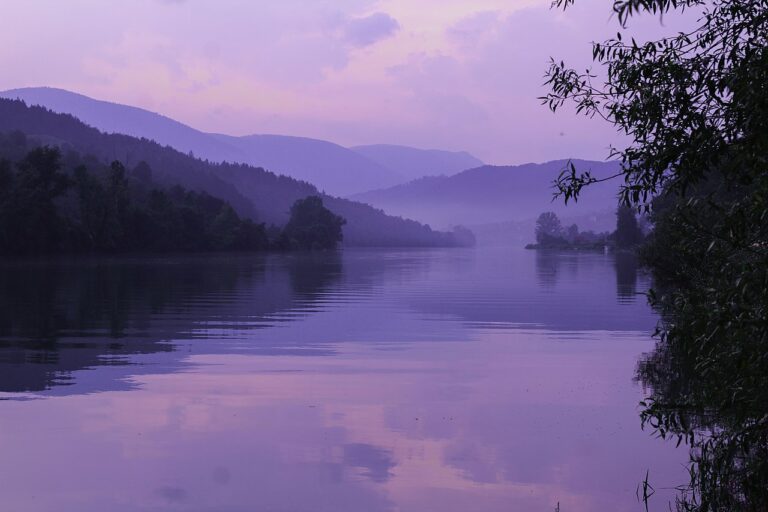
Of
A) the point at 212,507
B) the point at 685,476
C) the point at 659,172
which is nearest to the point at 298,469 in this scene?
the point at 212,507

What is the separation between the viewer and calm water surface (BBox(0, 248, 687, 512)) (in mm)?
17656

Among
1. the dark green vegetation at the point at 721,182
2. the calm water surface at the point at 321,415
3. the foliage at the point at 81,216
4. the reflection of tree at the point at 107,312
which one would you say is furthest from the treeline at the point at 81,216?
the dark green vegetation at the point at 721,182

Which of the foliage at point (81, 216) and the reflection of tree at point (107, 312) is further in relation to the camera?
the foliage at point (81, 216)

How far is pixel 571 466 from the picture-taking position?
19.6 m

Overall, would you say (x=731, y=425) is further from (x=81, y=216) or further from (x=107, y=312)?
(x=81, y=216)

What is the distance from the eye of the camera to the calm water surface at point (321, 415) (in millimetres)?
17656

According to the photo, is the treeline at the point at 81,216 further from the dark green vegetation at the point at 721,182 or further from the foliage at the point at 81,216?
the dark green vegetation at the point at 721,182

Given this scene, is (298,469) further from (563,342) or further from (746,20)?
(563,342)

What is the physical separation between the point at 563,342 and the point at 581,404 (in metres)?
15.5

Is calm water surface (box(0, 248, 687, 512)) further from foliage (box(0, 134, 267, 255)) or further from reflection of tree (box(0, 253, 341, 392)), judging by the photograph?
foliage (box(0, 134, 267, 255))

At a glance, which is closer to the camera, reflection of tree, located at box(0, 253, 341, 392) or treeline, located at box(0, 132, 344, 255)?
reflection of tree, located at box(0, 253, 341, 392)

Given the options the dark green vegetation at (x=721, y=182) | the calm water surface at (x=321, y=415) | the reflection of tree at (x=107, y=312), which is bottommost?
the calm water surface at (x=321, y=415)

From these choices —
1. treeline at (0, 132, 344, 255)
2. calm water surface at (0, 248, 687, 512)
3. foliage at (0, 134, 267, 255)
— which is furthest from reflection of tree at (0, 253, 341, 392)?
foliage at (0, 134, 267, 255)

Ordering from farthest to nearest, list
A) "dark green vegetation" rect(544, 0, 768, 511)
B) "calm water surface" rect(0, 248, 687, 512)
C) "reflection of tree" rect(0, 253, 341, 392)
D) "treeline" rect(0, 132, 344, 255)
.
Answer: "treeline" rect(0, 132, 344, 255), "reflection of tree" rect(0, 253, 341, 392), "calm water surface" rect(0, 248, 687, 512), "dark green vegetation" rect(544, 0, 768, 511)
